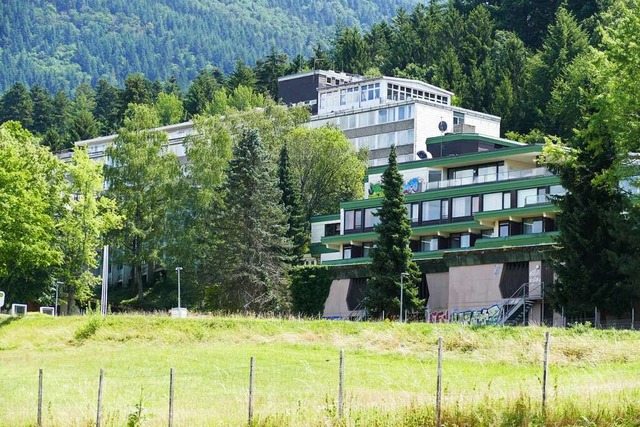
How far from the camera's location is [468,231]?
9994 centimetres

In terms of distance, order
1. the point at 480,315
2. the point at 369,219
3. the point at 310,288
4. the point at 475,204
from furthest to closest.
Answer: the point at 369,219 → the point at 475,204 → the point at 310,288 → the point at 480,315

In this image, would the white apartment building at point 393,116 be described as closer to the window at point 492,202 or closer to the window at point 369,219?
the window at point 369,219

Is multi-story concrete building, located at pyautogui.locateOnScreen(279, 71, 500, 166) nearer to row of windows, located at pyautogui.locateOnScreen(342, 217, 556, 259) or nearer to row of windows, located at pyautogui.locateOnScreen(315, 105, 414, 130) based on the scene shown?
row of windows, located at pyautogui.locateOnScreen(315, 105, 414, 130)

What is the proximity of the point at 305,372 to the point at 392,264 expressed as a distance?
32.9m

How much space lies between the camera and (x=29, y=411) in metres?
39.2

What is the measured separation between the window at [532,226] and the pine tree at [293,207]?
21.6m

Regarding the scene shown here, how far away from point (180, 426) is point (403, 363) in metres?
20.3

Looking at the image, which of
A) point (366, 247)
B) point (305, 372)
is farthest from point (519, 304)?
point (305, 372)

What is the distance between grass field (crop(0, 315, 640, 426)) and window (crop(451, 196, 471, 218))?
114 feet

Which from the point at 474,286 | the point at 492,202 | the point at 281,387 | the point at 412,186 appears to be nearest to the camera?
the point at 281,387

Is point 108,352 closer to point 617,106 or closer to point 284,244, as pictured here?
point 617,106

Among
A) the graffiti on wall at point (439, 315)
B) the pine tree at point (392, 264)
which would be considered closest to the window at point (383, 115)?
the pine tree at point (392, 264)

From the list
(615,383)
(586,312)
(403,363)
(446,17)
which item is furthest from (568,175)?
(446,17)

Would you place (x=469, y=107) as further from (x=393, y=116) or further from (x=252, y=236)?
(x=252, y=236)
